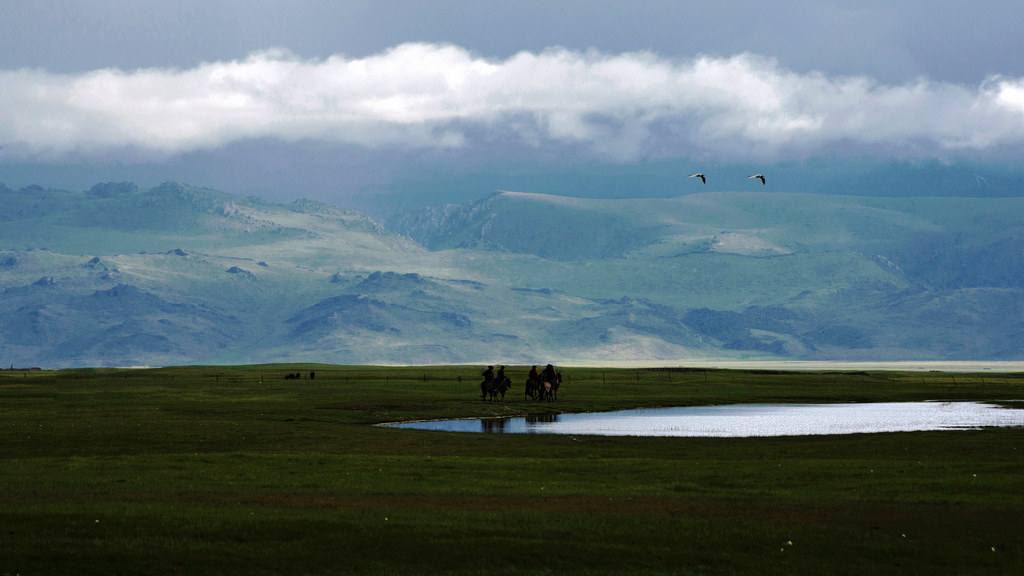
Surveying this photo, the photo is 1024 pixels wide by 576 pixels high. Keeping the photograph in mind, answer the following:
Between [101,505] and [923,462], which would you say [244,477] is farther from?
[923,462]

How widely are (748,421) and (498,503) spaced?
39.2 meters

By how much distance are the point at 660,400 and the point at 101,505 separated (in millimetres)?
65010

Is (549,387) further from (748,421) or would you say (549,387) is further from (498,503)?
(498,503)

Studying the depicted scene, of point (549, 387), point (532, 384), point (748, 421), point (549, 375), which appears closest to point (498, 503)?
point (748, 421)

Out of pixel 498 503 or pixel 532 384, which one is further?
pixel 532 384

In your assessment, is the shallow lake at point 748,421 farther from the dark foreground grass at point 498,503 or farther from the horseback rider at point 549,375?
the horseback rider at point 549,375

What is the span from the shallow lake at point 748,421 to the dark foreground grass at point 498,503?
5113mm

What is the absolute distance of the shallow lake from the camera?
55.0 metres

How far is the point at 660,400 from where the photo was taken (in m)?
87.6

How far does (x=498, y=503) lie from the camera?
27672mm

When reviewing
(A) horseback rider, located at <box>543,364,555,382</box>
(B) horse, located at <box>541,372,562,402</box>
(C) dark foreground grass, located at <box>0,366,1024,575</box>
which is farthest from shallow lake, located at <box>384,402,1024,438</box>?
(B) horse, located at <box>541,372,562,402</box>

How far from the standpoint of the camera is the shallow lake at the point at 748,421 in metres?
55.0

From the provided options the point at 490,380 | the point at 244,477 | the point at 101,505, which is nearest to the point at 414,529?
the point at 101,505

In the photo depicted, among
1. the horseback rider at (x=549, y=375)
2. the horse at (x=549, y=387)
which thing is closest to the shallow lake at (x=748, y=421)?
the horseback rider at (x=549, y=375)
